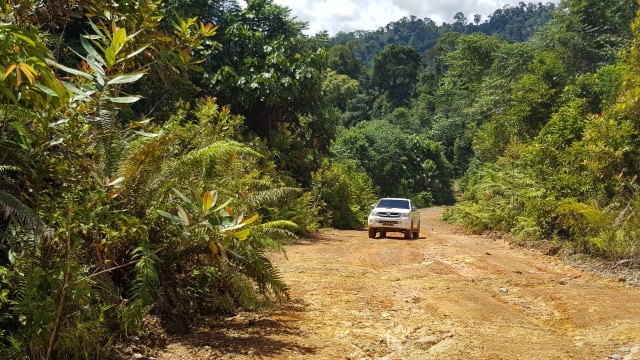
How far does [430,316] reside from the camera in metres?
7.13

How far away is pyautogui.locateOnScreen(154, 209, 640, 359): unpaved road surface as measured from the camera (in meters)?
5.68

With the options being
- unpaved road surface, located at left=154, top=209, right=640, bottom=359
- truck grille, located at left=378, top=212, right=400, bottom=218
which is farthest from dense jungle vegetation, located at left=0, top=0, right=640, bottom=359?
truck grille, located at left=378, top=212, right=400, bottom=218

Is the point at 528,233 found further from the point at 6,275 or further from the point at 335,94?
the point at 335,94

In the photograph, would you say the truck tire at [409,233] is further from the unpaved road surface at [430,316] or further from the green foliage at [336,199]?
the unpaved road surface at [430,316]

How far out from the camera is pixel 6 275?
13.7ft

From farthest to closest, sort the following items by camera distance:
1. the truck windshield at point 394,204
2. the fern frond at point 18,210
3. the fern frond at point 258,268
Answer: the truck windshield at point 394,204
the fern frond at point 258,268
the fern frond at point 18,210

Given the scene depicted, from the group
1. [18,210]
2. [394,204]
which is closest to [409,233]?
[394,204]

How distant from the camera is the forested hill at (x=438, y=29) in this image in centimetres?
16450

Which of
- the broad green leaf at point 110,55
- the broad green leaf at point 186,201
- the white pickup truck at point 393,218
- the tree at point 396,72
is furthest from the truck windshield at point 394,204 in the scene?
the tree at point 396,72

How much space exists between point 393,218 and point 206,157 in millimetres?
12351

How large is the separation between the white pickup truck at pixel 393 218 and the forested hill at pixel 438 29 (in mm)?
142326

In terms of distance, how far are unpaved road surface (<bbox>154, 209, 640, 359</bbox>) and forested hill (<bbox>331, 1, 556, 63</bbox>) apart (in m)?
150

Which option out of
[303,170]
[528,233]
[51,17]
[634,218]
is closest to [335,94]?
[303,170]

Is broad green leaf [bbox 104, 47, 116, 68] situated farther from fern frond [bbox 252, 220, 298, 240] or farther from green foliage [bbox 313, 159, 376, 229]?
green foliage [bbox 313, 159, 376, 229]
